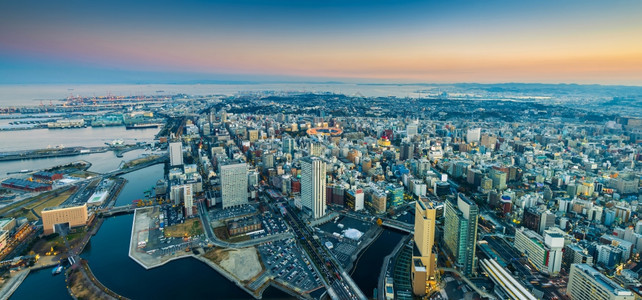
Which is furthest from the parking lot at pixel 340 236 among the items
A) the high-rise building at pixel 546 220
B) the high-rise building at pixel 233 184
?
the high-rise building at pixel 546 220

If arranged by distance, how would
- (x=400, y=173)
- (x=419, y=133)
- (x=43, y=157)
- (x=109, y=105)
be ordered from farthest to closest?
(x=109, y=105)
(x=419, y=133)
(x=43, y=157)
(x=400, y=173)

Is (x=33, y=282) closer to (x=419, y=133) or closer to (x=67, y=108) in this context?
(x=419, y=133)

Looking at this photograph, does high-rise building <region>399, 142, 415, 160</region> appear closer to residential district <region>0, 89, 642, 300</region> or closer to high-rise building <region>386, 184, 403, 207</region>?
residential district <region>0, 89, 642, 300</region>

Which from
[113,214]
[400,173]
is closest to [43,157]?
[113,214]

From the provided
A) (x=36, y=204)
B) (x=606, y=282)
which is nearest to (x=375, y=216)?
(x=606, y=282)

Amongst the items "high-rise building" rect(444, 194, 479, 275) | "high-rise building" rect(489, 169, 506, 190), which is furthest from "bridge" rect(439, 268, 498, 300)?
"high-rise building" rect(489, 169, 506, 190)

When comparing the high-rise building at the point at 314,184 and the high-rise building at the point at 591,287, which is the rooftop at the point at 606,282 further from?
the high-rise building at the point at 314,184
